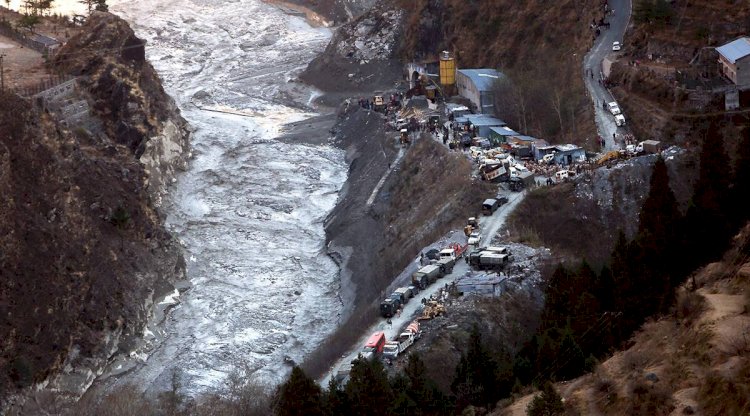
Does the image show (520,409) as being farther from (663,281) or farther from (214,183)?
(214,183)

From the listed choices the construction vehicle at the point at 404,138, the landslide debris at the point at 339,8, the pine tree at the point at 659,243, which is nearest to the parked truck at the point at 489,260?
the pine tree at the point at 659,243

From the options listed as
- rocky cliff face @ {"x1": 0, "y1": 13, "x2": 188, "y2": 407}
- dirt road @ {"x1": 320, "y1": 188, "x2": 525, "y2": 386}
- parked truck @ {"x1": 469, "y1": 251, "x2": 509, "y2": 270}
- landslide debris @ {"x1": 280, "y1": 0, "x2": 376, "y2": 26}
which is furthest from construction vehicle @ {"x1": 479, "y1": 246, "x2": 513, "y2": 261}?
landslide debris @ {"x1": 280, "y1": 0, "x2": 376, "y2": 26}

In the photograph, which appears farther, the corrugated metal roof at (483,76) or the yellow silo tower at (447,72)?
the yellow silo tower at (447,72)

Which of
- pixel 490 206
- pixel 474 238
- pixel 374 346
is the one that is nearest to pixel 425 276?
pixel 474 238

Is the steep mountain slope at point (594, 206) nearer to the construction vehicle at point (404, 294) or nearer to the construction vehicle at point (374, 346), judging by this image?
the construction vehicle at point (404, 294)

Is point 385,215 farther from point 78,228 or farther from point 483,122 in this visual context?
point 78,228
